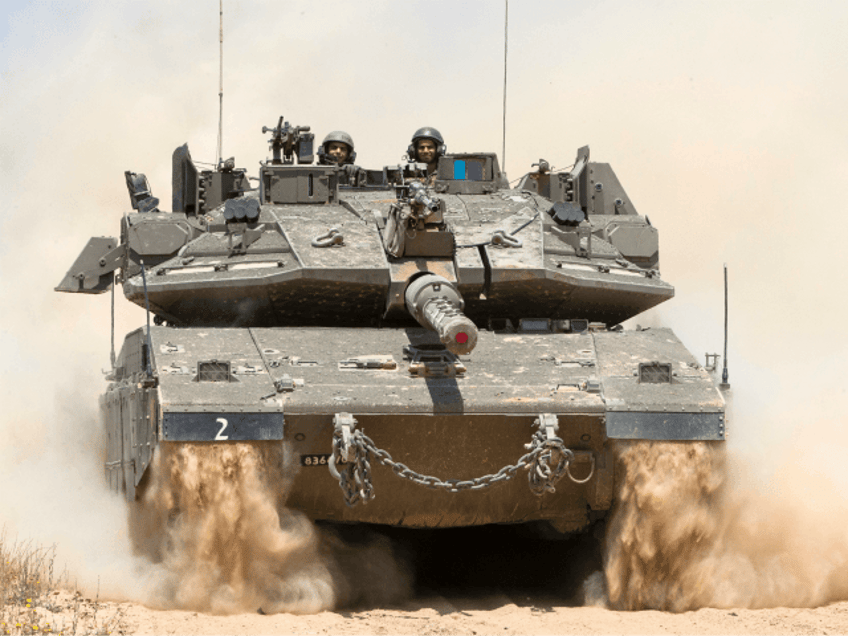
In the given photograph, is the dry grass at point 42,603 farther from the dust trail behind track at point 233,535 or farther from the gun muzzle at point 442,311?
the gun muzzle at point 442,311

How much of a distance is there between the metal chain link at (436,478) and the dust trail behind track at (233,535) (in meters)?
0.53

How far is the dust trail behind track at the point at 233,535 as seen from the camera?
9336 millimetres

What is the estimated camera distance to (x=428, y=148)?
47.5 feet

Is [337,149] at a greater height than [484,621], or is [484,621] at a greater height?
[337,149]

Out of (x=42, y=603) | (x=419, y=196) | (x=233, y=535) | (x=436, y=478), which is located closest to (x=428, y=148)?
(x=419, y=196)

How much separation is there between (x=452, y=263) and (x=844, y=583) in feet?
13.1

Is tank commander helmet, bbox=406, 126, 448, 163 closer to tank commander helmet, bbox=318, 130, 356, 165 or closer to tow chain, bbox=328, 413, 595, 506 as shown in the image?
tank commander helmet, bbox=318, 130, 356, 165

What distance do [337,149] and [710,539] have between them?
24.6 feet

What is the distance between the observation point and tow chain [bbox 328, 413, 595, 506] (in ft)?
30.2

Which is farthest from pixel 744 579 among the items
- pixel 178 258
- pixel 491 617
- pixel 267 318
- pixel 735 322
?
pixel 735 322

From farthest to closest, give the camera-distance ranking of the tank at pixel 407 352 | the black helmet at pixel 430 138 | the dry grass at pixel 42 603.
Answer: the black helmet at pixel 430 138, the tank at pixel 407 352, the dry grass at pixel 42 603

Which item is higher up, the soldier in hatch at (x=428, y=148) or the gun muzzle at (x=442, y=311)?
the soldier in hatch at (x=428, y=148)

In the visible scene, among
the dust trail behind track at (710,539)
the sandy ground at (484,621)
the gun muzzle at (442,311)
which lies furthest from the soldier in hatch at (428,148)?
the sandy ground at (484,621)

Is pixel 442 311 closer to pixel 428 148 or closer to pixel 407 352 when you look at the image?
pixel 407 352
